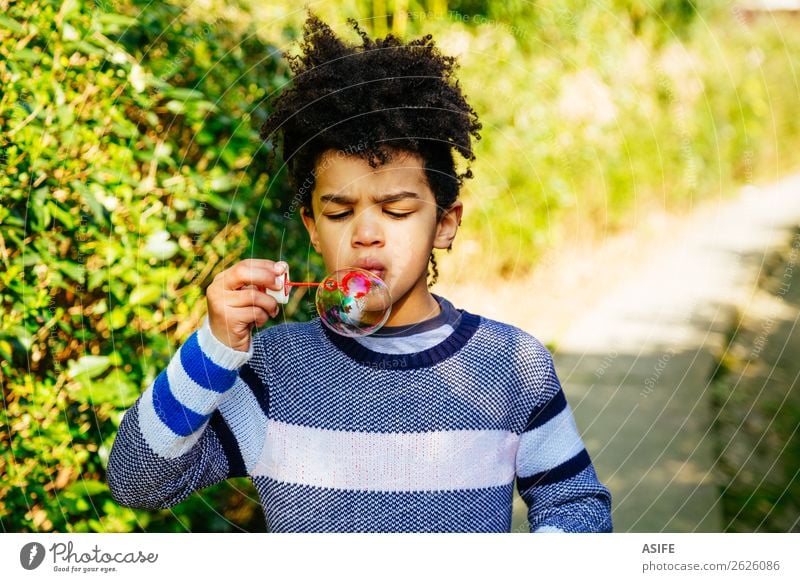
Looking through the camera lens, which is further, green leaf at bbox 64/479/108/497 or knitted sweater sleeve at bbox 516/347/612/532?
green leaf at bbox 64/479/108/497

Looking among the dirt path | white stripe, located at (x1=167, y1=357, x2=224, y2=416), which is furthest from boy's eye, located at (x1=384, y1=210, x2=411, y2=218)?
the dirt path

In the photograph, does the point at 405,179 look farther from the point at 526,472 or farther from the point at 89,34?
the point at 89,34

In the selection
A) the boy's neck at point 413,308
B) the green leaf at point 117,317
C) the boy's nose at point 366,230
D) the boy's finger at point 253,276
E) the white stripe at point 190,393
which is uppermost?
the boy's nose at point 366,230

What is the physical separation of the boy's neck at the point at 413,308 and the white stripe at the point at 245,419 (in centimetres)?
34

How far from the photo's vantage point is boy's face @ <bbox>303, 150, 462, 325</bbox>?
6.03 ft

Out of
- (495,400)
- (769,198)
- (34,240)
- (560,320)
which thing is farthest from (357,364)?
(769,198)

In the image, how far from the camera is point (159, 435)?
5.56 ft

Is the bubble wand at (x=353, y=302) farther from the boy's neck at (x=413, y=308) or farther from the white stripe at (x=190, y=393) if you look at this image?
the white stripe at (x=190, y=393)

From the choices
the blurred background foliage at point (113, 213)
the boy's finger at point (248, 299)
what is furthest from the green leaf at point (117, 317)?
the boy's finger at point (248, 299)

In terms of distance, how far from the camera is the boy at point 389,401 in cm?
187

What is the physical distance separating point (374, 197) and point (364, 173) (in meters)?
0.06

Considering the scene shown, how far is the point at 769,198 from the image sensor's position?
25.7 feet
